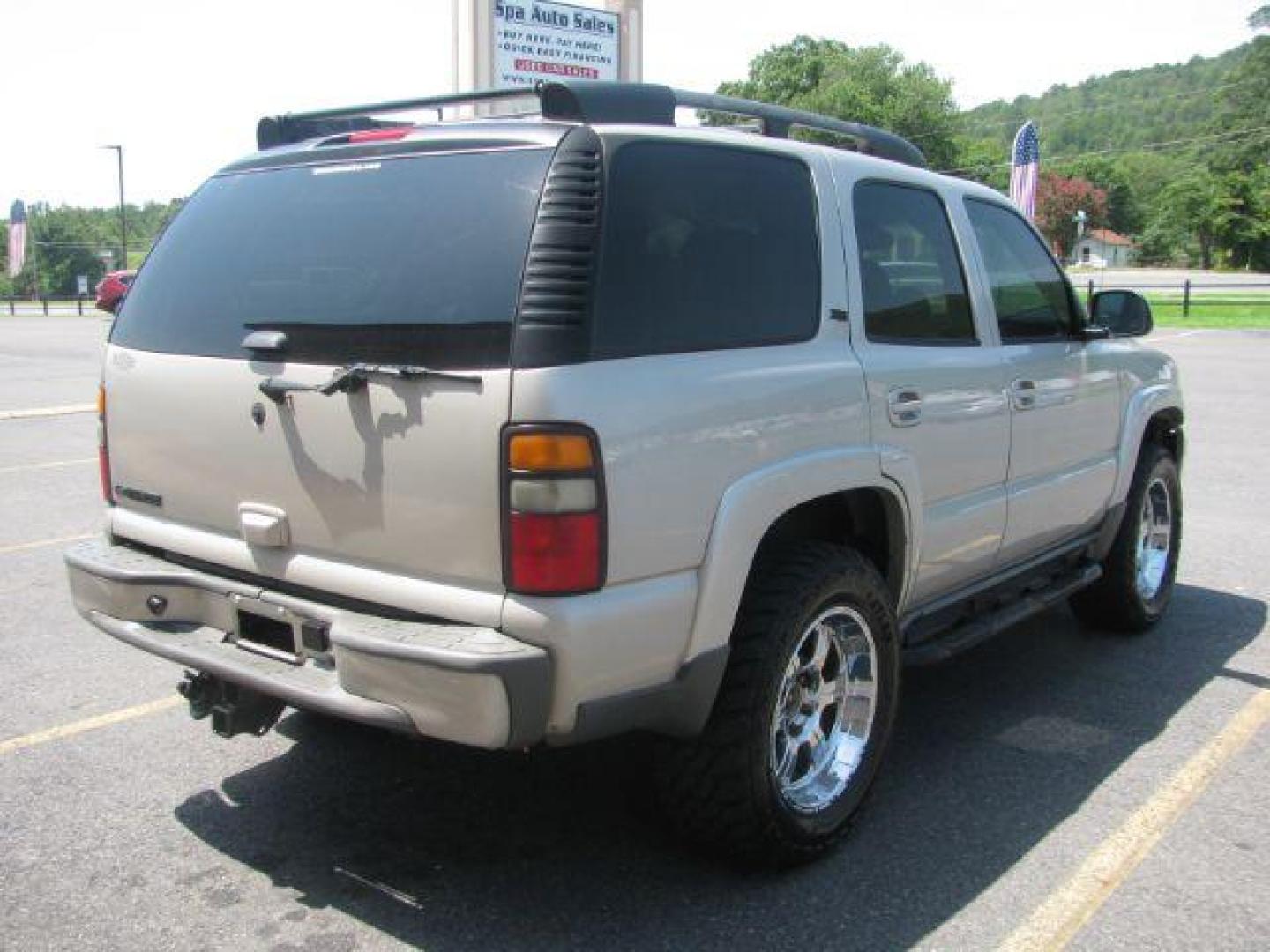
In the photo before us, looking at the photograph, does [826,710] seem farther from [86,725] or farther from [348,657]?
[86,725]

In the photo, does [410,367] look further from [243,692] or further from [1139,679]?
[1139,679]

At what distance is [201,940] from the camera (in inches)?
114

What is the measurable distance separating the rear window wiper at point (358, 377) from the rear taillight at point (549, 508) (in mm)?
204

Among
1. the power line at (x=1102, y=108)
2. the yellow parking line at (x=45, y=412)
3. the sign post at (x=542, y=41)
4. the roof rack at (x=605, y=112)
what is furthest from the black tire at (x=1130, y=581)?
the power line at (x=1102, y=108)

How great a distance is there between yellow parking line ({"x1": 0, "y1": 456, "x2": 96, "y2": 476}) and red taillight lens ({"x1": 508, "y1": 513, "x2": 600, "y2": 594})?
8.17 meters

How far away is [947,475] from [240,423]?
2.16m

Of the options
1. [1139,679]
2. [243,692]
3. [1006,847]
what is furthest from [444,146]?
[1139,679]

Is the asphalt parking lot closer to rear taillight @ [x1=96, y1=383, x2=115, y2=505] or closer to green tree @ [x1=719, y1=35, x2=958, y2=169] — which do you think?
rear taillight @ [x1=96, y1=383, x2=115, y2=505]

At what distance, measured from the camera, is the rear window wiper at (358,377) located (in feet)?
8.77

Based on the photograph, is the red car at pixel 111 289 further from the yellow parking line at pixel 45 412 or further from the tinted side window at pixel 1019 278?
the tinted side window at pixel 1019 278

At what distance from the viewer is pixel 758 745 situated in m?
3.03

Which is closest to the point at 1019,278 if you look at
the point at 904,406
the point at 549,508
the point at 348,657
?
the point at 904,406

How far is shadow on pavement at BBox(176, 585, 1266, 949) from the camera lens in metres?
3.00

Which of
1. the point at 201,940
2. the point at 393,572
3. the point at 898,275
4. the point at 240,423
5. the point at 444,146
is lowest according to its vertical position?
the point at 201,940
